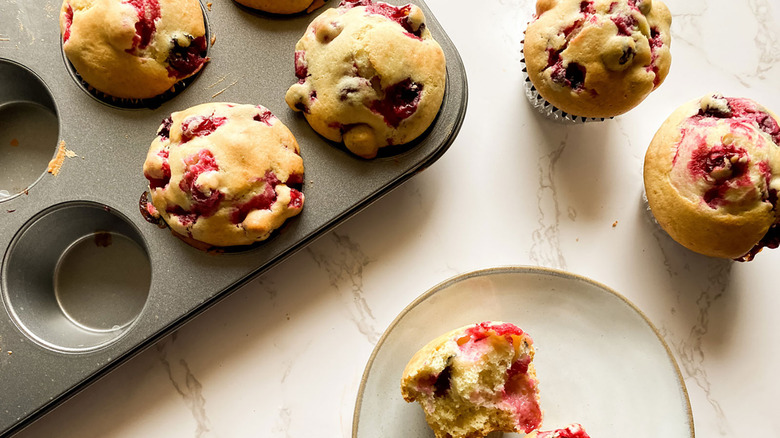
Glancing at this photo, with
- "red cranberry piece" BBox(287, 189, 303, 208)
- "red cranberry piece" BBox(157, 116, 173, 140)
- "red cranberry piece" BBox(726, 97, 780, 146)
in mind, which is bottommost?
"red cranberry piece" BBox(287, 189, 303, 208)

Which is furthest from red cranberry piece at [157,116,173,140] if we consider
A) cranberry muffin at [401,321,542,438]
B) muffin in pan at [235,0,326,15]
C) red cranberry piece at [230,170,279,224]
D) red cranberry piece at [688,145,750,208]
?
red cranberry piece at [688,145,750,208]

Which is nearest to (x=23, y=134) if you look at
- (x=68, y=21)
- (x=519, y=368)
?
(x=68, y=21)

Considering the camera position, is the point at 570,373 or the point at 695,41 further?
the point at 695,41

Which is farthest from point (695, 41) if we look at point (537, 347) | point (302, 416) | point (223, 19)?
point (302, 416)

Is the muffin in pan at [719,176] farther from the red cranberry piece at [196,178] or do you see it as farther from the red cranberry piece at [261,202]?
the red cranberry piece at [196,178]

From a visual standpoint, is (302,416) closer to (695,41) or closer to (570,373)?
(570,373)

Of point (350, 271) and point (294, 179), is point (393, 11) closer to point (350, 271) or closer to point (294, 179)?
point (294, 179)

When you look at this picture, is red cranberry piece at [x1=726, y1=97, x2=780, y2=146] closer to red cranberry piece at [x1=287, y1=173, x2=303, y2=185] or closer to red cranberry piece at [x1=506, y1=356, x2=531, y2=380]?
red cranberry piece at [x1=506, y1=356, x2=531, y2=380]
